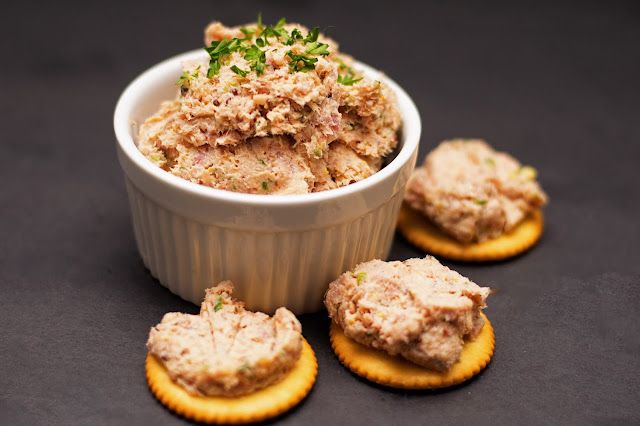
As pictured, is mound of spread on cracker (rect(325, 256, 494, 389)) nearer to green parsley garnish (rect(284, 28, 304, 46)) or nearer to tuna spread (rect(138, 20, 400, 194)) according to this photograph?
tuna spread (rect(138, 20, 400, 194))

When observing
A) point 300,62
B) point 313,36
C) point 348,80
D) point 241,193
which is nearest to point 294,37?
point 313,36

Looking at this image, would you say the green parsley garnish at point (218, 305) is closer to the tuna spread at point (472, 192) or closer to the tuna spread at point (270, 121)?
the tuna spread at point (270, 121)

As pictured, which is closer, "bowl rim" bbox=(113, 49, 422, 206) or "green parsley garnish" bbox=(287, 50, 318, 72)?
"bowl rim" bbox=(113, 49, 422, 206)

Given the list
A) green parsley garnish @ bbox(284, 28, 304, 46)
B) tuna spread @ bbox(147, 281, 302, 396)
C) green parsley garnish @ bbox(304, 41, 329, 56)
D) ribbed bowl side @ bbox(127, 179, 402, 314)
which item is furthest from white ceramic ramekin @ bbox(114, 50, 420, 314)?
green parsley garnish @ bbox(284, 28, 304, 46)

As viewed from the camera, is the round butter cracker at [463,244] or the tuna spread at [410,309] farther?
the round butter cracker at [463,244]

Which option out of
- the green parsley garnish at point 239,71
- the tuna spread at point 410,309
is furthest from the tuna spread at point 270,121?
the tuna spread at point 410,309

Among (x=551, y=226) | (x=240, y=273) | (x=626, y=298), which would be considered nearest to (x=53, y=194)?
(x=240, y=273)

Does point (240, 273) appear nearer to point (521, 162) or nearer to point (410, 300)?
point (410, 300)
